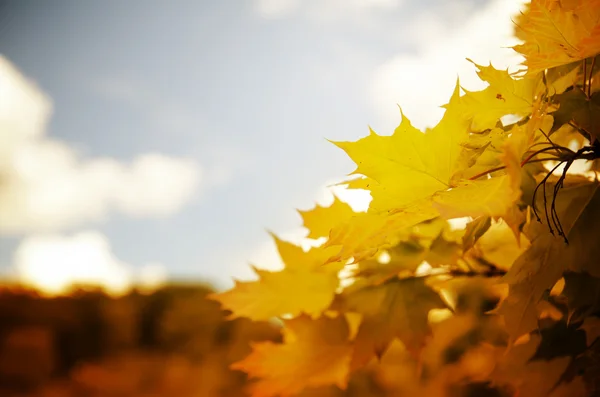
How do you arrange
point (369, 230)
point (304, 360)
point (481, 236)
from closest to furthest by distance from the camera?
1. point (369, 230)
2. point (481, 236)
3. point (304, 360)

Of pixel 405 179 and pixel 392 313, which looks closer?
pixel 405 179

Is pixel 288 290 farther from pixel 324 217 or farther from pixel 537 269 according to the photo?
pixel 537 269

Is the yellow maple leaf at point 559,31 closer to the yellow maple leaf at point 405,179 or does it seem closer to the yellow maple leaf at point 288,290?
the yellow maple leaf at point 405,179

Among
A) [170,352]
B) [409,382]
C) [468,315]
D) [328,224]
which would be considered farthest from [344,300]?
[170,352]

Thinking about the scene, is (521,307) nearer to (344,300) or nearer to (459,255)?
(459,255)

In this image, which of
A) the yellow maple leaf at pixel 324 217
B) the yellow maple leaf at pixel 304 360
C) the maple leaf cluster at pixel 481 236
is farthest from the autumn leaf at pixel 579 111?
the yellow maple leaf at pixel 304 360

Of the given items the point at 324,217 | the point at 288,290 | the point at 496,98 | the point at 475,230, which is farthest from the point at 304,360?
the point at 496,98
